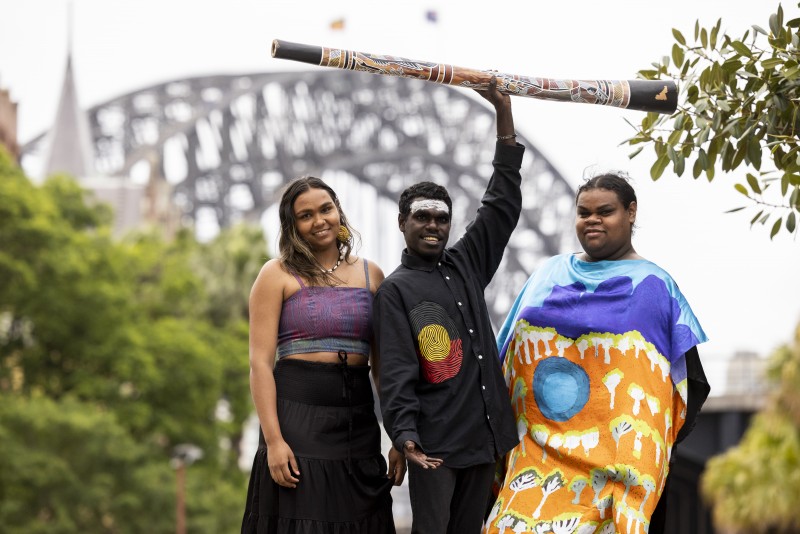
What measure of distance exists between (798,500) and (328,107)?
203ft

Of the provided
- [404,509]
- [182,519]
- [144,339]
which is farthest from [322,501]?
[404,509]

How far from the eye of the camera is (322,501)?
5195mm

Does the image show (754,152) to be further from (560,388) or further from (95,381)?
(95,381)

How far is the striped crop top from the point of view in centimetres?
525

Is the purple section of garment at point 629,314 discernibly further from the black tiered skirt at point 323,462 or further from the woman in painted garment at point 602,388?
the black tiered skirt at point 323,462

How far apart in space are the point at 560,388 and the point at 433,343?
636 mm

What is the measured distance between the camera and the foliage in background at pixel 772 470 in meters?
21.7

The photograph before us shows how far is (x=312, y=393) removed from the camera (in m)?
5.25

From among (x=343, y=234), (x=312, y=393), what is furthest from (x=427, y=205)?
(x=312, y=393)

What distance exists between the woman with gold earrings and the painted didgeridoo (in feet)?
1.82

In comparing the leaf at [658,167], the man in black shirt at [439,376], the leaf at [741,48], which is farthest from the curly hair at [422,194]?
the leaf at [741,48]

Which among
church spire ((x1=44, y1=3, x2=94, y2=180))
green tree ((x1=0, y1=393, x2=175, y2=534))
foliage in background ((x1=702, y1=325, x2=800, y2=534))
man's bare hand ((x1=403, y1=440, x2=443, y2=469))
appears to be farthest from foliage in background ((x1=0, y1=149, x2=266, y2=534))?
church spire ((x1=44, y1=3, x2=94, y2=180))

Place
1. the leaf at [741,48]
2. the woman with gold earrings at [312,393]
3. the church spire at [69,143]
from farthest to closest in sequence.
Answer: the church spire at [69,143], the leaf at [741,48], the woman with gold earrings at [312,393]

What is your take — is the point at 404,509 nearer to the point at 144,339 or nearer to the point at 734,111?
the point at 144,339
